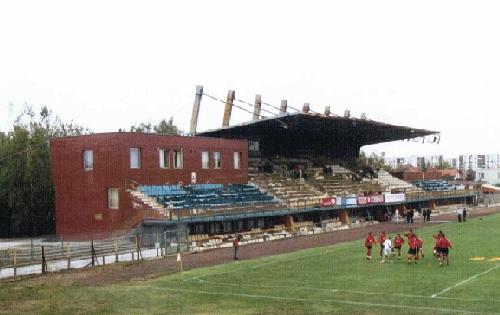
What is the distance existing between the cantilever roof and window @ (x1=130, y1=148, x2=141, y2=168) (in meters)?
13.0

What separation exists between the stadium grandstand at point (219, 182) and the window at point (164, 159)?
8cm

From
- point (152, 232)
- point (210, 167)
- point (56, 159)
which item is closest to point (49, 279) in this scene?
point (152, 232)

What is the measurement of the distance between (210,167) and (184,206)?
361 inches

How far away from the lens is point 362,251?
37.4 metres

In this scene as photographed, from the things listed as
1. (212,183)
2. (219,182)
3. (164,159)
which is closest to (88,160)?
(164,159)

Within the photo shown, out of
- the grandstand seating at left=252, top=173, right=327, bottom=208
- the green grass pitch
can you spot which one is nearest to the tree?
the grandstand seating at left=252, top=173, right=327, bottom=208

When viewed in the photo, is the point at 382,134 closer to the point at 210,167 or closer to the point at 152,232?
the point at 210,167

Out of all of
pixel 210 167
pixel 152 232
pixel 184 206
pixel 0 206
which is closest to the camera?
pixel 152 232

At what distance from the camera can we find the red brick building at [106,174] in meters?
46.5

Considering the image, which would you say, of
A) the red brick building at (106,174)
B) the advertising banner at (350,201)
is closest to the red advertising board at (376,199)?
the advertising banner at (350,201)

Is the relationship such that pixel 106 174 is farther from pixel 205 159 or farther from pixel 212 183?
pixel 212 183

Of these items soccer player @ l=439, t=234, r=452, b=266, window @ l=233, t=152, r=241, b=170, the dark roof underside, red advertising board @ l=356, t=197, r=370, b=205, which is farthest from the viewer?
red advertising board @ l=356, t=197, r=370, b=205

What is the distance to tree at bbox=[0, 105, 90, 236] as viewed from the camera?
190 feet

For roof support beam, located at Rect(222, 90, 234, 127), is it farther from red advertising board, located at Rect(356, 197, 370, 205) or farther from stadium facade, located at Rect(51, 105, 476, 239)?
red advertising board, located at Rect(356, 197, 370, 205)
